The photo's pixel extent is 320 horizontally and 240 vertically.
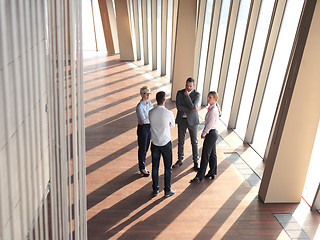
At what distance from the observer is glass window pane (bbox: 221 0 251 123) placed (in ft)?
25.4

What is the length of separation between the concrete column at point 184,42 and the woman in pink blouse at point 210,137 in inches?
162

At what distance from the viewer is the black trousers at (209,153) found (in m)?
5.67

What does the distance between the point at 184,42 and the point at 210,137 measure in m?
4.50

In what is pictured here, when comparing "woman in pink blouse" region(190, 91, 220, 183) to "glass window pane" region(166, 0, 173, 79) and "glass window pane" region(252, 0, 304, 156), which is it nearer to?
"glass window pane" region(252, 0, 304, 156)

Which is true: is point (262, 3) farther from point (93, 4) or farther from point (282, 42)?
point (93, 4)

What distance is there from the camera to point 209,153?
5785mm

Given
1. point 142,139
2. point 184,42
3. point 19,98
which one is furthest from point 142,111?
point 184,42

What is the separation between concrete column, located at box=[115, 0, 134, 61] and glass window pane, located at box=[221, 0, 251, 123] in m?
7.69

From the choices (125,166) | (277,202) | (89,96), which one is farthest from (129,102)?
(277,202)

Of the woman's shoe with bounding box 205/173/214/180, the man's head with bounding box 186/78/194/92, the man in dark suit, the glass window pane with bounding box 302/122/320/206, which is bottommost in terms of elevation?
the woman's shoe with bounding box 205/173/214/180

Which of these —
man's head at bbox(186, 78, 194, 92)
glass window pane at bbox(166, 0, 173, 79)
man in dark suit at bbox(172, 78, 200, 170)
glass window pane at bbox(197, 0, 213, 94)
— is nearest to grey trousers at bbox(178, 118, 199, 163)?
man in dark suit at bbox(172, 78, 200, 170)

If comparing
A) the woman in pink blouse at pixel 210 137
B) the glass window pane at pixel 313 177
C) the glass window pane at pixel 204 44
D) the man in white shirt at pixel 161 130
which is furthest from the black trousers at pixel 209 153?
the glass window pane at pixel 204 44

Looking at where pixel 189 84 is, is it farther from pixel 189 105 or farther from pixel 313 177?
pixel 313 177

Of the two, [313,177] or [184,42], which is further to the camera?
[184,42]
